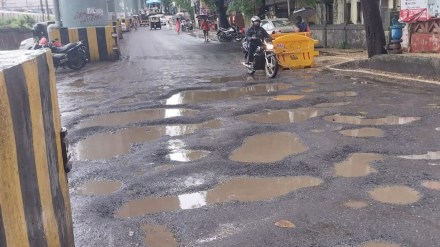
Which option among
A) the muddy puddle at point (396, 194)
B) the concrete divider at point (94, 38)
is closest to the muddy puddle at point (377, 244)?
the muddy puddle at point (396, 194)

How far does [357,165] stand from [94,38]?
15696 mm

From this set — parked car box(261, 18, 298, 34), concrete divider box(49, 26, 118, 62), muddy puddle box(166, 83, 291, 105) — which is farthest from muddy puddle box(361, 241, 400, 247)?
parked car box(261, 18, 298, 34)

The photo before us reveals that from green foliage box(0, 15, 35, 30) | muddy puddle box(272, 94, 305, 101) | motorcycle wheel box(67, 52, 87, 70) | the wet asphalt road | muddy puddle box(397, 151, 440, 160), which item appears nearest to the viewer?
the wet asphalt road

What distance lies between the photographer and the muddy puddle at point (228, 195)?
181 inches

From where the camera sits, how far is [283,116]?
8227 millimetres

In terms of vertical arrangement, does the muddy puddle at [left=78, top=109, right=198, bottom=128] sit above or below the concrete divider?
below

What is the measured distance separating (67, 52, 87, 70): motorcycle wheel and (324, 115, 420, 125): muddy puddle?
11.7 m

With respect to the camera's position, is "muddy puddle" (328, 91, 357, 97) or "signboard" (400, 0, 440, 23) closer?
"muddy puddle" (328, 91, 357, 97)

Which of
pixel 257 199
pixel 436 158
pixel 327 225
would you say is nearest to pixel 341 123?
pixel 436 158

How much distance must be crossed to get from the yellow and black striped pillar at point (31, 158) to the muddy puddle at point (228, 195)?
5.96 feet

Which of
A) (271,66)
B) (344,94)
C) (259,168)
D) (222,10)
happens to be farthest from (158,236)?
(222,10)

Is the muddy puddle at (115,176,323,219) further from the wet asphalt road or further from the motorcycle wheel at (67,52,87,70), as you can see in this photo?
the motorcycle wheel at (67,52,87,70)

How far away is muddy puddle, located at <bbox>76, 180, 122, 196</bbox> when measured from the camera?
16.8 ft

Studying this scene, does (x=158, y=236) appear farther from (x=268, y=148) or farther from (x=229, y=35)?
(x=229, y=35)
